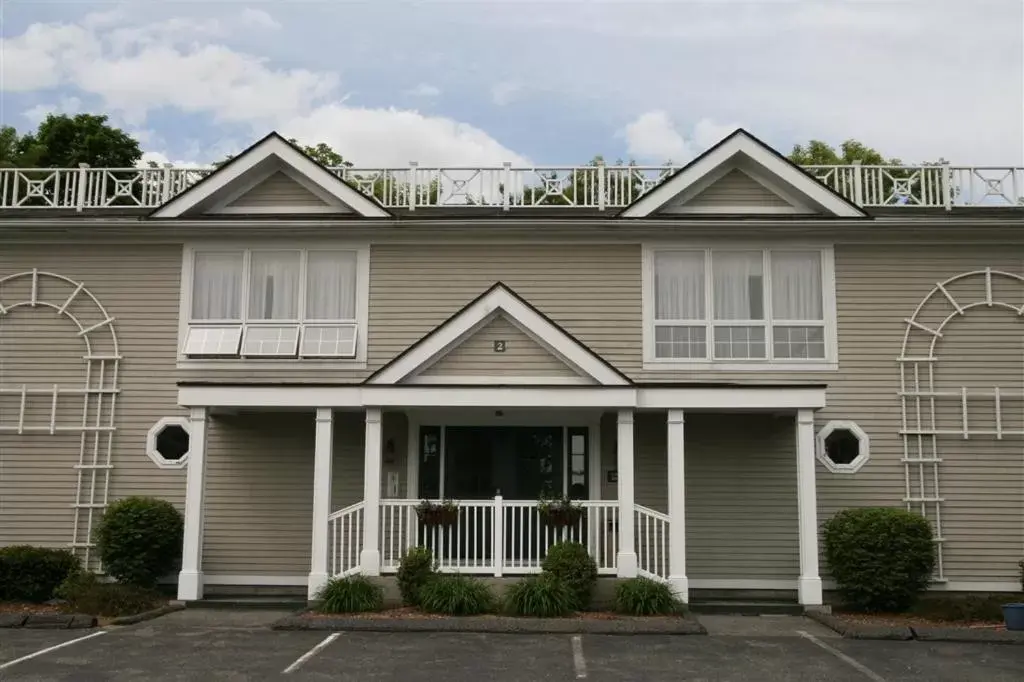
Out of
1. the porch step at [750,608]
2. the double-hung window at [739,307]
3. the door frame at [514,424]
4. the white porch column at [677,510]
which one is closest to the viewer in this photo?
the white porch column at [677,510]

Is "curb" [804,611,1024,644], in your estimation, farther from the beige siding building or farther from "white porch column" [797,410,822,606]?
the beige siding building

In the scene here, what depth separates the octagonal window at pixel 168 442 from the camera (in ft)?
49.5

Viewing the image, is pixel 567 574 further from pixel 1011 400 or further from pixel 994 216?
pixel 994 216

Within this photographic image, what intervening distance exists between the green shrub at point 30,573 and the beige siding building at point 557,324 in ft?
3.20

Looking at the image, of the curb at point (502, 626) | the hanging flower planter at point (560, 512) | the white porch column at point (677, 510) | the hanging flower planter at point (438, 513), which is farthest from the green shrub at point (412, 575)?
the white porch column at point (677, 510)

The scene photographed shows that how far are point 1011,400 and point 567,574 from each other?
7.65 m

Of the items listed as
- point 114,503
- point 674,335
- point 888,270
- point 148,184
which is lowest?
point 114,503

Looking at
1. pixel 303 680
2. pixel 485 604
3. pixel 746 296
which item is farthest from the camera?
pixel 746 296

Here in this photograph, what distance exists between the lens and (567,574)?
41.5ft

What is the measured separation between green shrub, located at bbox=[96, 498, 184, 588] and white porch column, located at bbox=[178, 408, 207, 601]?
526 mm

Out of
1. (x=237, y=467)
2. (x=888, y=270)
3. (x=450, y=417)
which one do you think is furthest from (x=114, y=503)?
(x=888, y=270)

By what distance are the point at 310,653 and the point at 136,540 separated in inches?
190

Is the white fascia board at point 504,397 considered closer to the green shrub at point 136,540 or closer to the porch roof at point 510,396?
the porch roof at point 510,396

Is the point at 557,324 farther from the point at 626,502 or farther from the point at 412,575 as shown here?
the point at 412,575
